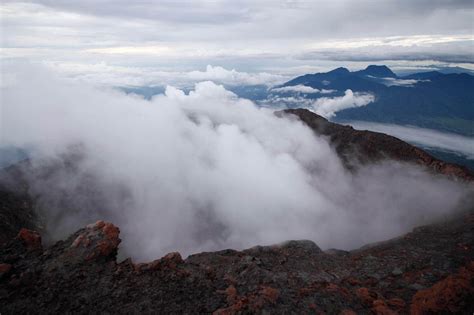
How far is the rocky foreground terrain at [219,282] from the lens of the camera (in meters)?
16.9

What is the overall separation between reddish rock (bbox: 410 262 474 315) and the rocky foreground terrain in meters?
0.05

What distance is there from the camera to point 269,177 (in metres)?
149

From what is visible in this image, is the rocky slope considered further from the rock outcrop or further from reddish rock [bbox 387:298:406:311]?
reddish rock [bbox 387:298:406:311]

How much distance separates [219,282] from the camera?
19.7m

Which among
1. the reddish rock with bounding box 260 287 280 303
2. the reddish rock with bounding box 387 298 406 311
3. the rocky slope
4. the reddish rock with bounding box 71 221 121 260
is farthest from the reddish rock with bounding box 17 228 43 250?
the rocky slope

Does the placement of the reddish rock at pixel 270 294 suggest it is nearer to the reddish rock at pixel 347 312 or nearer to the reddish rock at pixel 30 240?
the reddish rock at pixel 347 312

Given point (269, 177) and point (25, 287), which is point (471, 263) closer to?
point (25, 287)

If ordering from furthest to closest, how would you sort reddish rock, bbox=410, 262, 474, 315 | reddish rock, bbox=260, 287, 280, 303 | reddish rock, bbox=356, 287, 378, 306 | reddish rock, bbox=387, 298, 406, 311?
reddish rock, bbox=356, 287, 378, 306 < reddish rock, bbox=387, 298, 406, 311 < reddish rock, bbox=260, 287, 280, 303 < reddish rock, bbox=410, 262, 474, 315

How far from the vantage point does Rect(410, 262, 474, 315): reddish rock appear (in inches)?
684

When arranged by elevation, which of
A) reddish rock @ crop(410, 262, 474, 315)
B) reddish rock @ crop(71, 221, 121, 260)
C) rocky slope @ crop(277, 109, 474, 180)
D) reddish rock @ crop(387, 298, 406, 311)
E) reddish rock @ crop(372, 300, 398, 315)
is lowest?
rocky slope @ crop(277, 109, 474, 180)

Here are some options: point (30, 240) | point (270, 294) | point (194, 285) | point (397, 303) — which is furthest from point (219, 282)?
point (30, 240)

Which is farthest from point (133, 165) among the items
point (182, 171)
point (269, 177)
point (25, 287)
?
point (25, 287)

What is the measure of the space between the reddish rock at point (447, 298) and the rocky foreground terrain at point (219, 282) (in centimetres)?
5

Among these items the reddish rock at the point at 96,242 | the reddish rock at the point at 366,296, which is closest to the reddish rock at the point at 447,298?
the reddish rock at the point at 366,296
